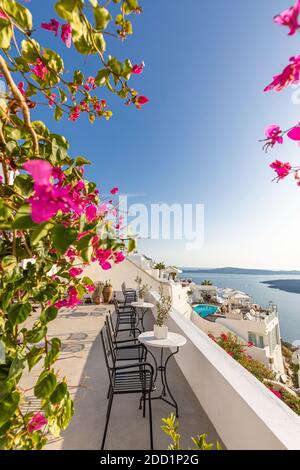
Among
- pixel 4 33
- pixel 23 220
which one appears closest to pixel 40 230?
pixel 23 220

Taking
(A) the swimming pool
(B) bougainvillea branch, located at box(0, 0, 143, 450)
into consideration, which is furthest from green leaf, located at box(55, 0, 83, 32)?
(A) the swimming pool

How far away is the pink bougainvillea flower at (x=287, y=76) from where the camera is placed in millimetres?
535

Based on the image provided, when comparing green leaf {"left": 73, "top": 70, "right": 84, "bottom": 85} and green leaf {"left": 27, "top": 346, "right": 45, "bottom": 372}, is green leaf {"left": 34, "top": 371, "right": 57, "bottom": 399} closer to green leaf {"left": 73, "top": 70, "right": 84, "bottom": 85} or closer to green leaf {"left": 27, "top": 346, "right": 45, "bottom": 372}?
green leaf {"left": 27, "top": 346, "right": 45, "bottom": 372}

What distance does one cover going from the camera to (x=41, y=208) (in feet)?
1.32

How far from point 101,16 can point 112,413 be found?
9.46 ft

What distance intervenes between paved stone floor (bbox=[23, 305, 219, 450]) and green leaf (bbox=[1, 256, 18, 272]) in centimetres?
66

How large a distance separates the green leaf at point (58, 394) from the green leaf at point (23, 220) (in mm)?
642

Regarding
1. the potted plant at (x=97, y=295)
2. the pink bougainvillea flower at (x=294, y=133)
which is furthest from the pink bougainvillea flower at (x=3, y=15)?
the potted plant at (x=97, y=295)

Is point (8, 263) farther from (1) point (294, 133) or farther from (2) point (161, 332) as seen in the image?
(2) point (161, 332)

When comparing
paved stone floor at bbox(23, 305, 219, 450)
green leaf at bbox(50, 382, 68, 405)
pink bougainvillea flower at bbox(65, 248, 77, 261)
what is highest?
pink bougainvillea flower at bbox(65, 248, 77, 261)

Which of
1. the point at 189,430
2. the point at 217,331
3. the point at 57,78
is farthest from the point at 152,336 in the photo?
the point at 217,331

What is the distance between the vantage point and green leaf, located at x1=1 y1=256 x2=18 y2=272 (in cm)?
73

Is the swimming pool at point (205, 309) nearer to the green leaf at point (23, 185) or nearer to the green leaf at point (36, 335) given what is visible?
the green leaf at point (36, 335)
